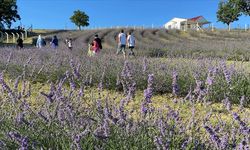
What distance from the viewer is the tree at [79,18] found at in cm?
6669

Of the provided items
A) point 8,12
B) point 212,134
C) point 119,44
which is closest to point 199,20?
Answer: point 8,12

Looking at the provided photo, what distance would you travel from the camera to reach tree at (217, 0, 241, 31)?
54844mm

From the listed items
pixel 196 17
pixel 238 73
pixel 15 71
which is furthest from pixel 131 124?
pixel 196 17

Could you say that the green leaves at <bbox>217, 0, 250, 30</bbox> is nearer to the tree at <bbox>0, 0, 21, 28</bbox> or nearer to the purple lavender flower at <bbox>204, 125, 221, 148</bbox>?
the tree at <bbox>0, 0, 21, 28</bbox>

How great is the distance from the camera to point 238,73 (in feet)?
24.7

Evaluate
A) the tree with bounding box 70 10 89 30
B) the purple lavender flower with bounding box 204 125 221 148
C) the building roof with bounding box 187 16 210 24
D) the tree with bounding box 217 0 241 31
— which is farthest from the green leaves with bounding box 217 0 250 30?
the purple lavender flower with bounding box 204 125 221 148

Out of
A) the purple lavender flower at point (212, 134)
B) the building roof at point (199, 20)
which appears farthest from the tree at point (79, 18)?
the purple lavender flower at point (212, 134)

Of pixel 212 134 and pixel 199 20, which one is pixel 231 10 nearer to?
pixel 199 20

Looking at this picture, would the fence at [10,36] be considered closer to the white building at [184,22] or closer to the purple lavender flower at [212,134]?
the purple lavender flower at [212,134]

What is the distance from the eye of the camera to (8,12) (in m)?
53.6

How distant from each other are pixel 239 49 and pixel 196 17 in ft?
234

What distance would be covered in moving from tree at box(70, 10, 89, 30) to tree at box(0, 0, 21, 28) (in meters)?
11.9

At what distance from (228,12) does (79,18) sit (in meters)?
21.7

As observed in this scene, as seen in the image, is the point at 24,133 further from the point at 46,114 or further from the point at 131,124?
the point at 131,124
